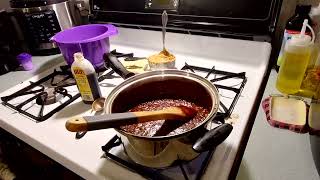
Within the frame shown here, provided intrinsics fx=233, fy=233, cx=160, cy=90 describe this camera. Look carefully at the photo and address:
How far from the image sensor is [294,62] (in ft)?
2.09

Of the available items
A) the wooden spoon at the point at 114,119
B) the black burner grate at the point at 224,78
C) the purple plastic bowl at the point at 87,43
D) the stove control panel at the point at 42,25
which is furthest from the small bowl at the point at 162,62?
the stove control panel at the point at 42,25

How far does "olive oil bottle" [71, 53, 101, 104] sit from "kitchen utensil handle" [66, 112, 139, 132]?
0.28 m

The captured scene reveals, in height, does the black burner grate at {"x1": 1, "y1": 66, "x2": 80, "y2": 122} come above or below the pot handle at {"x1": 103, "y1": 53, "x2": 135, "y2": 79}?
below

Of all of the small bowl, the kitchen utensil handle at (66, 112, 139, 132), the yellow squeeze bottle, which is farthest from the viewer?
the small bowl

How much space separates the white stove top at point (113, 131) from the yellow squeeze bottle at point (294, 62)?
0.25 ft

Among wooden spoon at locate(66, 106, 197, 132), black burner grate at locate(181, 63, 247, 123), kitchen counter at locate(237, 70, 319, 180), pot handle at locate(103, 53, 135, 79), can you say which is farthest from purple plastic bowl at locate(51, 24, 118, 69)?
Result: kitchen counter at locate(237, 70, 319, 180)

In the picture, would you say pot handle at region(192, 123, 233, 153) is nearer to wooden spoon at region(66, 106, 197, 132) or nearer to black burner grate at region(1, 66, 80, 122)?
wooden spoon at region(66, 106, 197, 132)

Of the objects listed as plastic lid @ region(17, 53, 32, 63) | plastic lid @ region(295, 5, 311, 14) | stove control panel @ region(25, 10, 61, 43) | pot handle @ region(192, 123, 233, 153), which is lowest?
plastic lid @ region(17, 53, 32, 63)

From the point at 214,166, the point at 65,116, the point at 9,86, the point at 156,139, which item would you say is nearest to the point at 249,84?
the point at 214,166

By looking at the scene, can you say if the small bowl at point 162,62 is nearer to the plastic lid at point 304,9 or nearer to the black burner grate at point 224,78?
the black burner grate at point 224,78

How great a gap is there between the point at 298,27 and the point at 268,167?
44 centimetres

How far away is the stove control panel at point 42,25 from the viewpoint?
93 cm

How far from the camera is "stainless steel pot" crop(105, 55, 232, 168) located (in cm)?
40

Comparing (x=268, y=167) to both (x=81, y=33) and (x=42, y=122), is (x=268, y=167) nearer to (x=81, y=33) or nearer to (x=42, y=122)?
(x=42, y=122)
